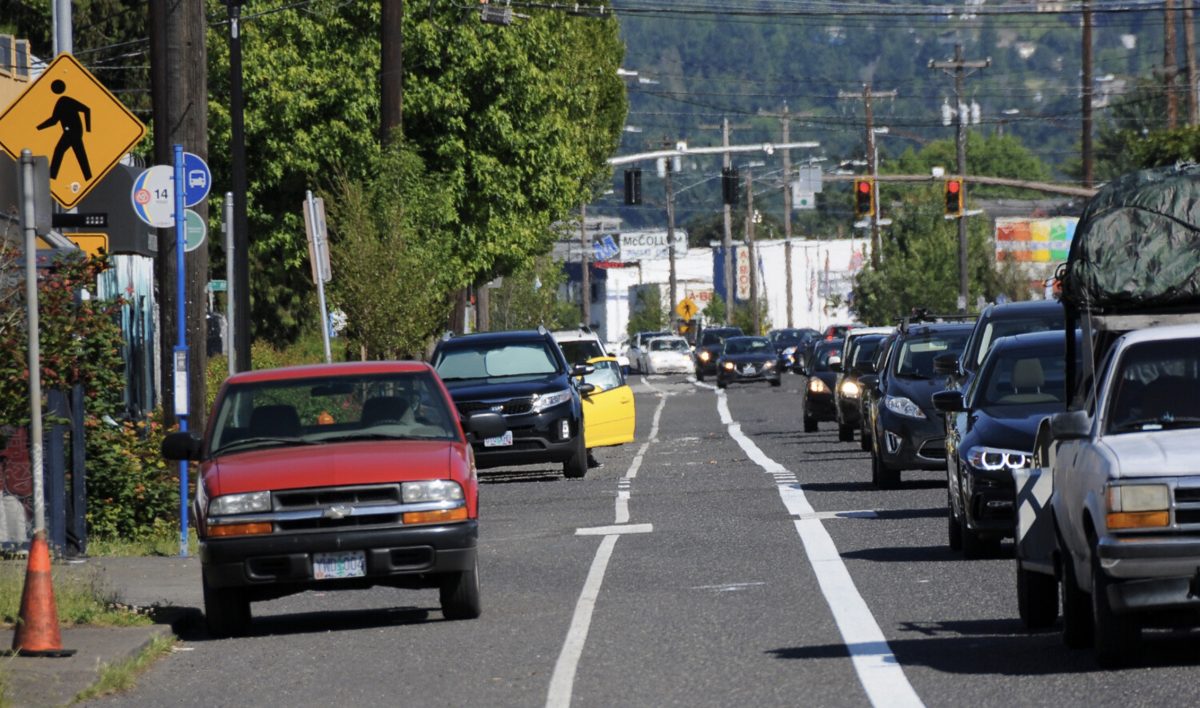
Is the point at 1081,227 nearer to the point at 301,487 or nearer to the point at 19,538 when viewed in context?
the point at 301,487

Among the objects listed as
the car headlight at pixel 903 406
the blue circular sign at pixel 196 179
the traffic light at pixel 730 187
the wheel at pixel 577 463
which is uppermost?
the traffic light at pixel 730 187

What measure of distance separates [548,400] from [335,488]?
14275 millimetres

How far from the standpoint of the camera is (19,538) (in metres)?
18.4

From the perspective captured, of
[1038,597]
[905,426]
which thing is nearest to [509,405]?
[905,426]

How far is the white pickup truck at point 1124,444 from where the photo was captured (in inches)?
409

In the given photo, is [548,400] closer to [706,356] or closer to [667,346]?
[706,356]

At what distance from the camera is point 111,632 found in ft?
45.0

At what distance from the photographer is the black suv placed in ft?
91.8

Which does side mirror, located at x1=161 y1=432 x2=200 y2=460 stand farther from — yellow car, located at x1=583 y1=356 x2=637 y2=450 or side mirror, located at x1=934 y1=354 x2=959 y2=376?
yellow car, located at x1=583 y1=356 x2=637 y2=450

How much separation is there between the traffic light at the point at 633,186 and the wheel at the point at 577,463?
3883 centimetres

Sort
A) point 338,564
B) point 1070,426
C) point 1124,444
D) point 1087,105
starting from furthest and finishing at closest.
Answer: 1. point 1087,105
2. point 338,564
3. point 1070,426
4. point 1124,444

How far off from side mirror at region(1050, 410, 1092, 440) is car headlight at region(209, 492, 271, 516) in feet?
16.2

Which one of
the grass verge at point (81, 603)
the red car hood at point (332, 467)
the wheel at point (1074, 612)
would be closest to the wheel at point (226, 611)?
the grass verge at point (81, 603)

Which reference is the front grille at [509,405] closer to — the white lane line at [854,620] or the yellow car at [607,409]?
the yellow car at [607,409]
